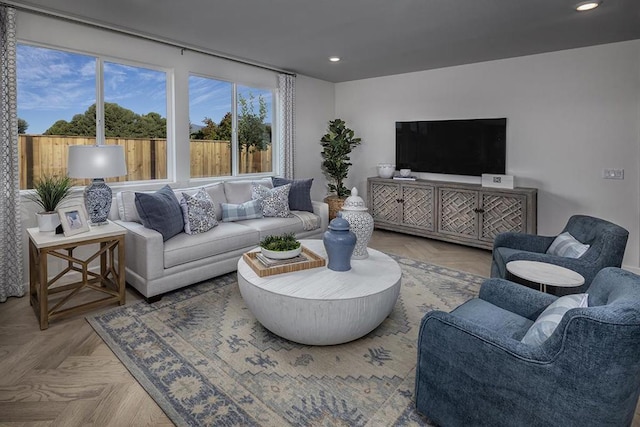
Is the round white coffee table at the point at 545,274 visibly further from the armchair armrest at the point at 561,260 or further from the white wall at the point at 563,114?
the white wall at the point at 563,114

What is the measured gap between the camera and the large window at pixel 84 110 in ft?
11.2

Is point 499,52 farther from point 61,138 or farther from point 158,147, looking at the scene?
point 61,138

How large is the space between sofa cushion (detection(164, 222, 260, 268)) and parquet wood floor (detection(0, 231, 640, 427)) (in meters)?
0.81

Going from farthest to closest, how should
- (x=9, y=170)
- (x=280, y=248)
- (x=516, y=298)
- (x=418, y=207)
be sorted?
(x=418, y=207) → (x=9, y=170) → (x=280, y=248) → (x=516, y=298)

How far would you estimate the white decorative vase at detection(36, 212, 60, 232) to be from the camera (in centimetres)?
286

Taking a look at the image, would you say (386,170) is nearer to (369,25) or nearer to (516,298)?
(369,25)

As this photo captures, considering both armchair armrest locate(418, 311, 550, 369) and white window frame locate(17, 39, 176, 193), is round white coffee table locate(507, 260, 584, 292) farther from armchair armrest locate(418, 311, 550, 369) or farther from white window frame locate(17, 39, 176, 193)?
white window frame locate(17, 39, 176, 193)

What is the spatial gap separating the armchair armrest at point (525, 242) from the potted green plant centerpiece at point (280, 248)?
5.69 feet

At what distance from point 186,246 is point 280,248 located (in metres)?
1.06

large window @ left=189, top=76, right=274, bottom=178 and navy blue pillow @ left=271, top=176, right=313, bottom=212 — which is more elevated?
large window @ left=189, top=76, right=274, bottom=178

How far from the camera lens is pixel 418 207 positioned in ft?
17.7

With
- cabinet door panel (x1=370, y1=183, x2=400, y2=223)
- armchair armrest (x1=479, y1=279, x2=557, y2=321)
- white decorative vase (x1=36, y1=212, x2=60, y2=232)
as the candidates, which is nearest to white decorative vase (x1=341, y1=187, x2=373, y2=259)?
armchair armrest (x1=479, y1=279, x2=557, y2=321)

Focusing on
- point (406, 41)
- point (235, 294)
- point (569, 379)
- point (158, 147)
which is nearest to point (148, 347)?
point (235, 294)

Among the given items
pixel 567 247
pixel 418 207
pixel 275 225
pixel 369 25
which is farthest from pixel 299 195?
pixel 567 247
